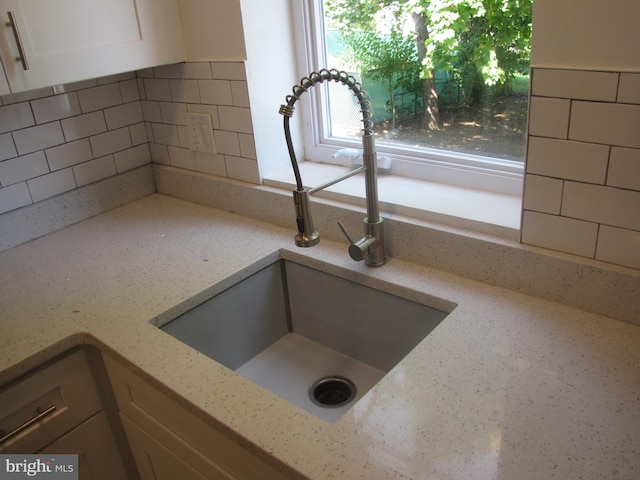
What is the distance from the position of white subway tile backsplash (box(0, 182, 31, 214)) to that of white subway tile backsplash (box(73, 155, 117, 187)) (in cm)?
15

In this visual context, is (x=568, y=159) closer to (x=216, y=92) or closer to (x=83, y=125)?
(x=216, y=92)

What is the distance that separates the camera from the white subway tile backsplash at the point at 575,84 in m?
0.90

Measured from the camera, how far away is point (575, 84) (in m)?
0.93

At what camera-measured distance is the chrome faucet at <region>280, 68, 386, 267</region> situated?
1069 millimetres

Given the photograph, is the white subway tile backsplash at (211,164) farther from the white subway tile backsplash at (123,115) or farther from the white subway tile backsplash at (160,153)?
the white subway tile backsplash at (123,115)

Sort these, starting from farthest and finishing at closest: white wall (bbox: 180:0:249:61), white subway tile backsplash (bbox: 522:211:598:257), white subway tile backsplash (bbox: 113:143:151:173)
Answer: white subway tile backsplash (bbox: 113:143:151:173)
white wall (bbox: 180:0:249:61)
white subway tile backsplash (bbox: 522:211:598:257)

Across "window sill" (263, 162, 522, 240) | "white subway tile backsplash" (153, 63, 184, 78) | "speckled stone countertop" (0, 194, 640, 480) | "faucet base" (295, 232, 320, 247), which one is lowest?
"speckled stone countertop" (0, 194, 640, 480)

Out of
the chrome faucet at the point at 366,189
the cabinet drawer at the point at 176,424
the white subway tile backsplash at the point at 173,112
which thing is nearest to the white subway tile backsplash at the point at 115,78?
the white subway tile backsplash at the point at 173,112

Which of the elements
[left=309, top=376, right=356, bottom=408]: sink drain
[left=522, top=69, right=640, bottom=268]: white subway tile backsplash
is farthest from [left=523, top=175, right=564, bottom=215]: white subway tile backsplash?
[left=309, top=376, right=356, bottom=408]: sink drain

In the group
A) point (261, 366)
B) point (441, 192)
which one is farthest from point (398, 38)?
point (261, 366)

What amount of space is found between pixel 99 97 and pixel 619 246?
1.40 meters

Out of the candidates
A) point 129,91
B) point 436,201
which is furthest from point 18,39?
point 436,201

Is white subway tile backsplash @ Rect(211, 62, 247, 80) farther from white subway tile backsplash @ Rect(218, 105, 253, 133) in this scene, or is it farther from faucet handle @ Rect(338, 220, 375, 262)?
faucet handle @ Rect(338, 220, 375, 262)

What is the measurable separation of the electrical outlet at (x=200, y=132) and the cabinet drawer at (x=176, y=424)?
0.71m
